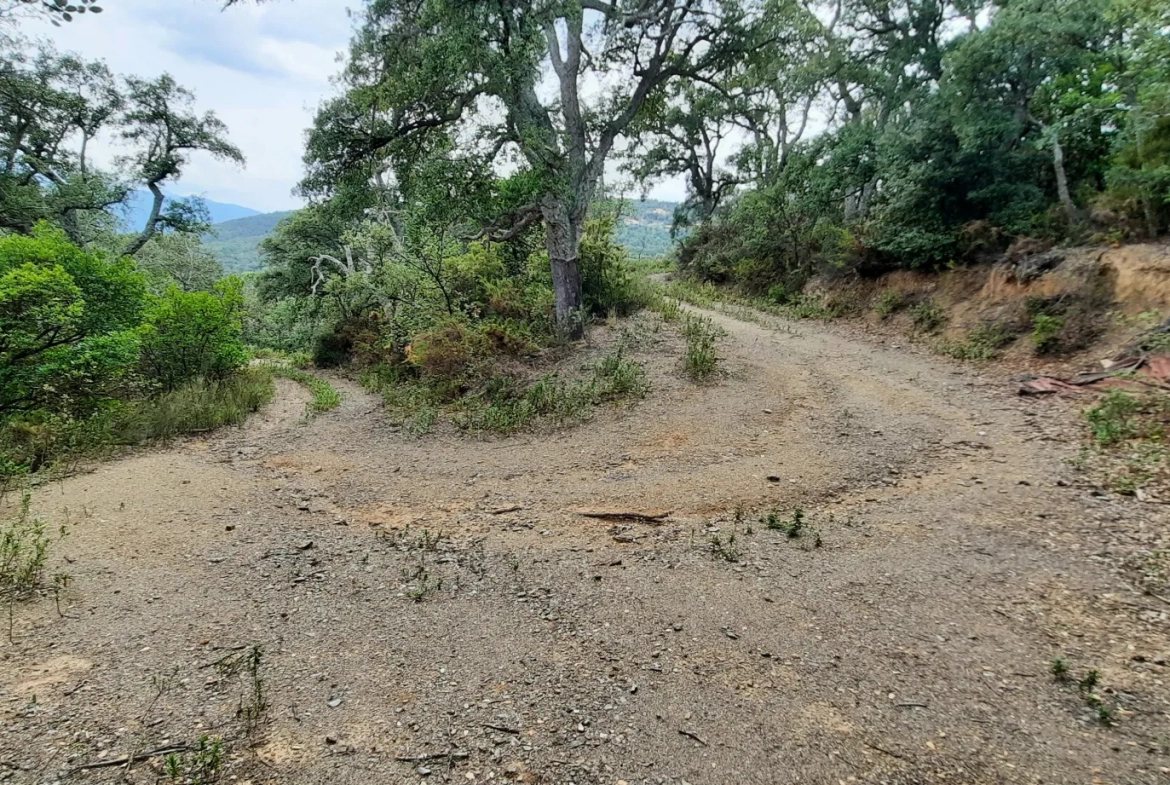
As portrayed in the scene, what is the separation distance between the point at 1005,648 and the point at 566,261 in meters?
9.54

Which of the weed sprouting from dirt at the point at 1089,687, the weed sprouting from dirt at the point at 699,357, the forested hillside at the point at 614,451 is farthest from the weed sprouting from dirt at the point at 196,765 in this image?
the weed sprouting from dirt at the point at 699,357

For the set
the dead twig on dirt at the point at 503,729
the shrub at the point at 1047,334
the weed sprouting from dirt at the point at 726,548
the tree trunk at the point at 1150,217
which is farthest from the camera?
the tree trunk at the point at 1150,217

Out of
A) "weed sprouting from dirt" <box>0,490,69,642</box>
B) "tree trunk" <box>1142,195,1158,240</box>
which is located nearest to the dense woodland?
"tree trunk" <box>1142,195,1158,240</box>

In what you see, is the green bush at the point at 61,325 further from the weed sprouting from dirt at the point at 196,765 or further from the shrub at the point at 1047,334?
the shrub at the point at 1047,334

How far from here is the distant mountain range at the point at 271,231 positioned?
862 inches

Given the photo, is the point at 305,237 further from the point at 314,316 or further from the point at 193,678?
the point at 193,678

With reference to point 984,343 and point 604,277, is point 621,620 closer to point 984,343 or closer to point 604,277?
point 984,343

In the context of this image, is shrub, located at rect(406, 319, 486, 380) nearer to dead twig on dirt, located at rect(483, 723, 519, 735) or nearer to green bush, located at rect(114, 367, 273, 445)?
green bush, located at rect(114, 367, 273, 445)

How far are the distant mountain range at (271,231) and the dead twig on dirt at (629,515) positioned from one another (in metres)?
11.9

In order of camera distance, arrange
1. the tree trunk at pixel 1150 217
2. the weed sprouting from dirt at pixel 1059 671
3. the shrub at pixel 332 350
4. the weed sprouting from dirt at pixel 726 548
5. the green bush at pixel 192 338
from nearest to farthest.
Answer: the weed sprouting from dirt at pixel 1059 671 → the weed sprouting from dirt at pixel 726 548 → the tree trunk at pixel 1150 217 → the green bush at pixel 192 338 → the shrub at pixel 332 350

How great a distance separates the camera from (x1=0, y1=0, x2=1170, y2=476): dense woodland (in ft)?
25.5

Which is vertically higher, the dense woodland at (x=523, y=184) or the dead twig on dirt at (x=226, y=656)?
the dense woodland at (x=523, y=184)

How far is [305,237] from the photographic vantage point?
23.2 m

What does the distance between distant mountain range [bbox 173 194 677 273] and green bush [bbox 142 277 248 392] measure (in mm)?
10099
